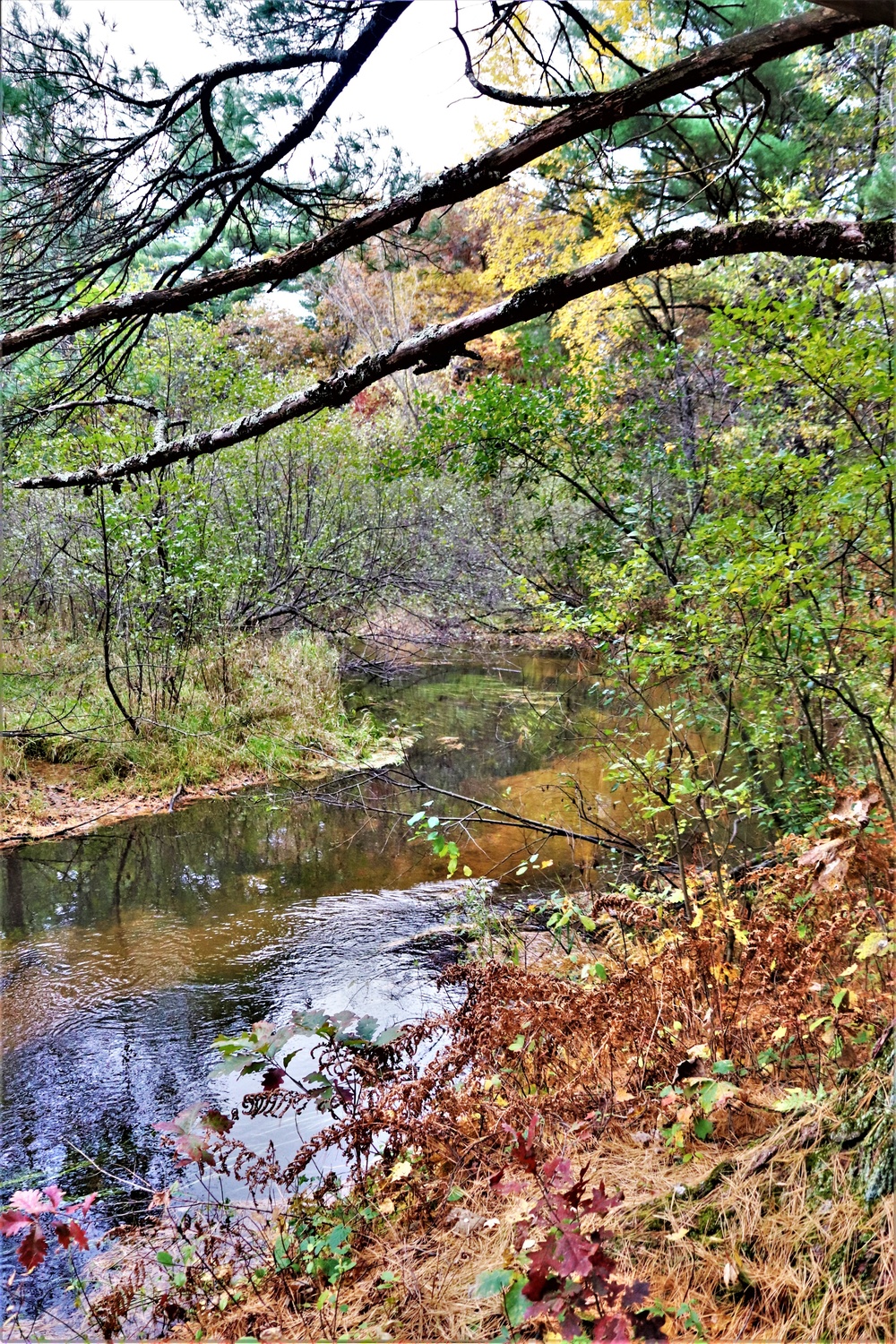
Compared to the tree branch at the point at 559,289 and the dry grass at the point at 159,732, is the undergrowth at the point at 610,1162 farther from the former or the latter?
the dry grass at the point at 159,732

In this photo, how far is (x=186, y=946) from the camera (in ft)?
15.1

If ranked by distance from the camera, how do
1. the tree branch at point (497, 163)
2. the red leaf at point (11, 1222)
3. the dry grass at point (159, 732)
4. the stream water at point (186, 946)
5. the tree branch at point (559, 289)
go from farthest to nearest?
the dry grass at point (159, 732), the stream water at point (186, 946), the tree branch at point (559, 289), the tree branch at point (497, 163), the red leaf at point (11, 1222)

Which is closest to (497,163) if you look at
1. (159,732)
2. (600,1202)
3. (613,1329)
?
(600,1202)

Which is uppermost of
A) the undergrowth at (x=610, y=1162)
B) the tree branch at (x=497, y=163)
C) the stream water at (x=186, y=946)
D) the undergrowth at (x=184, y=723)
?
the tree branch at (x=497, y=163)

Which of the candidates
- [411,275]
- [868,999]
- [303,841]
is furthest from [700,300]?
[868,999]

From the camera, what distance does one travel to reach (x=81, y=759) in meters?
7.31

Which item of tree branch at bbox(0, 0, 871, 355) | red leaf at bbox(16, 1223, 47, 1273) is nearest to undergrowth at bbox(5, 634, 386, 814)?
tree branch at bbox(0, 0, 871, 355)

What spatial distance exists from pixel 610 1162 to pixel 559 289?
8.31ft

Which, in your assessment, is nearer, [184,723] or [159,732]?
[159,732]

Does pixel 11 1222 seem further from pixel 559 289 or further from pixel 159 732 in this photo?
pixel 159 732

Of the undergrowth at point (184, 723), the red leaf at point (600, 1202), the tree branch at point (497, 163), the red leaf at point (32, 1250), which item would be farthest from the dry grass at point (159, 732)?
the red leaf at point (600, 1202)

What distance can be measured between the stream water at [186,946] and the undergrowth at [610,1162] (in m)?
0.41

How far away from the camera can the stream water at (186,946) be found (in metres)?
3.10

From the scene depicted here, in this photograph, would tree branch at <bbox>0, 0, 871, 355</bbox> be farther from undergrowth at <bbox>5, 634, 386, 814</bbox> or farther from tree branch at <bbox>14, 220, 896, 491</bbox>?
undergrowth at <bbox>5, 634, 386, 814</bbox>
